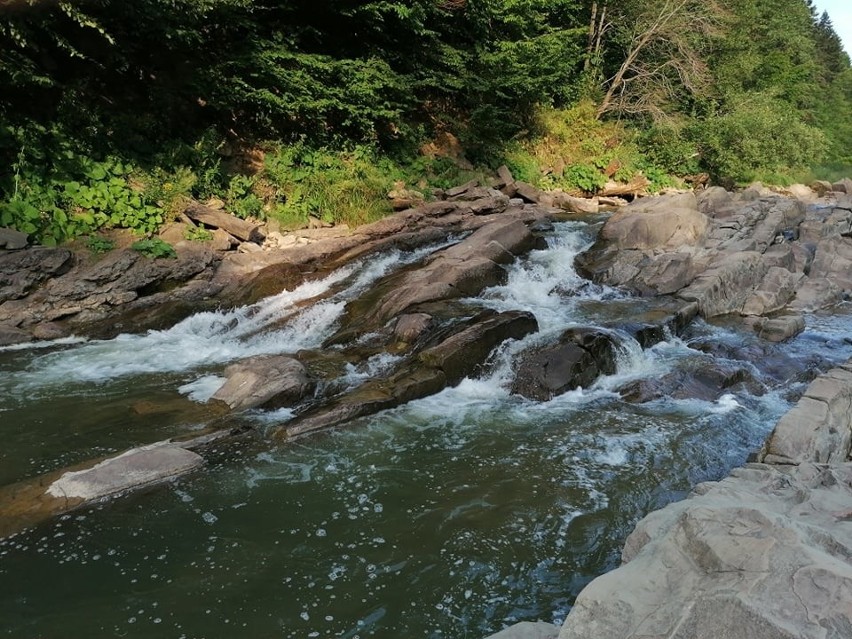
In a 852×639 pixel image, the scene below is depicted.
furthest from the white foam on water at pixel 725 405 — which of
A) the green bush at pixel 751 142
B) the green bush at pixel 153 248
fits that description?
the green bush at pixel 751 142

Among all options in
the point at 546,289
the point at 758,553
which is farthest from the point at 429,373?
the point at 758,553

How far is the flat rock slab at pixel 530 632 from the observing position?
284 centimetres

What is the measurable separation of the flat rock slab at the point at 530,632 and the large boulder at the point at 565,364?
14.5ft

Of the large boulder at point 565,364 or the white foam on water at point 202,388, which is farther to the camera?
the large boulder at point 565,364

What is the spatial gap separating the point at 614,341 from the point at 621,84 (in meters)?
19.4

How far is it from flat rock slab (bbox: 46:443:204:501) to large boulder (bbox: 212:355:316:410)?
126cm

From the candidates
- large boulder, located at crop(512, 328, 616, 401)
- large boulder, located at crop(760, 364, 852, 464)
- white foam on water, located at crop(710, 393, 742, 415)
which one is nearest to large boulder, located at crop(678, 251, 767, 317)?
large boulder, located at crop(512, 328, 616, 401)

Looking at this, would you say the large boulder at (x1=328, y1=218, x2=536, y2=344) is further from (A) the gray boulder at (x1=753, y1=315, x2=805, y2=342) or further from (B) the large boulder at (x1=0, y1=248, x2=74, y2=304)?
(B) the large boulder at (x1=0, y1=248, x2=74, y2=304)

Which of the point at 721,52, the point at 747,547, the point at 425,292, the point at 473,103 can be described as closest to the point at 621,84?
the point at 721,52

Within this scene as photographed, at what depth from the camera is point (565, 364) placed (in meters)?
7.54

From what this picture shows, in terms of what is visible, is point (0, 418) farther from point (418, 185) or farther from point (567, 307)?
point (418, 185)

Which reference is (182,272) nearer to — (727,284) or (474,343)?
(474,343)

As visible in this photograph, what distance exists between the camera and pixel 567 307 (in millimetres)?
10383

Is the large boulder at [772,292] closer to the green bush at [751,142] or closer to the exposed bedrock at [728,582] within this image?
the exposed bedrock at [728,582]
